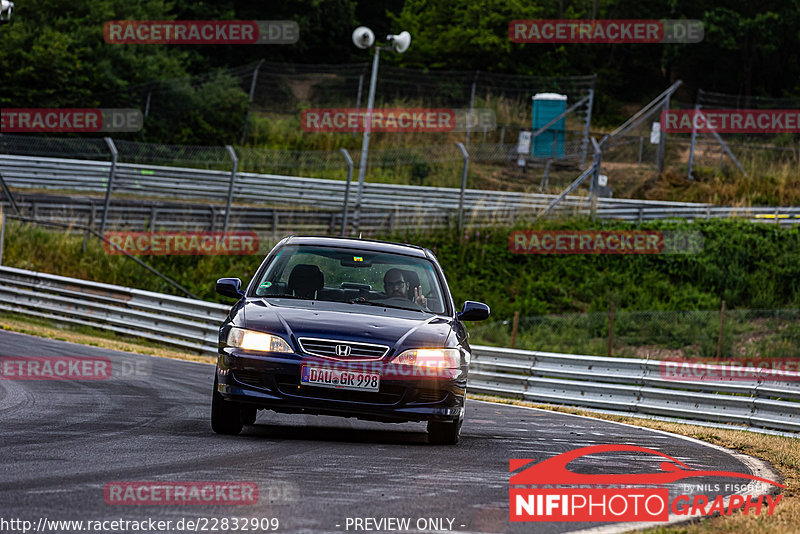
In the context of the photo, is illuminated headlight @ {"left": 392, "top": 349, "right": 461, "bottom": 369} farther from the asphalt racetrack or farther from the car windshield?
the car windshield

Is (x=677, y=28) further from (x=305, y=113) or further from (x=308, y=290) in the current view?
(x=308, y=290)

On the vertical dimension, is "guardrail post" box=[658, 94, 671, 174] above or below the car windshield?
above

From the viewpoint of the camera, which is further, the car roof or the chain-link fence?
the chain-link fence

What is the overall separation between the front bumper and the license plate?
30mm

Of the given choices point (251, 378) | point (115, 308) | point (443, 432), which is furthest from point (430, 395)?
point (115, 308)

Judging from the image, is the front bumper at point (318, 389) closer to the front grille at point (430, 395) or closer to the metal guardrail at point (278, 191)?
the front grille at point (430, 395)

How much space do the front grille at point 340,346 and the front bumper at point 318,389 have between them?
1.7 inches

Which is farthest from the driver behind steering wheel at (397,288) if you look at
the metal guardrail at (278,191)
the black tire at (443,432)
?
the metal guardrail at (278,191)

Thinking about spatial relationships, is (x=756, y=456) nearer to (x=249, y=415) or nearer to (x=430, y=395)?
(x=430, y=395)

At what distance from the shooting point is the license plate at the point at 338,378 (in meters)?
8.00

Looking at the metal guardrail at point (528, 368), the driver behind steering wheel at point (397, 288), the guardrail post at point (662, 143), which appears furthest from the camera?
the guardrail post at point (662, 143)

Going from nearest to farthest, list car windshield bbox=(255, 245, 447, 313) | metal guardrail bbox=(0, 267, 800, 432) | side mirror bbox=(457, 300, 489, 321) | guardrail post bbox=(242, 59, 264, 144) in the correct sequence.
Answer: car windshield bbox=(255, 245, 447, 313) → side mirror bbox=(457, 300, 489, 321) → metal guardrail bbox=(0, 267, 800, 432) → guardrail post bbox=(242, 59, 264, 144)

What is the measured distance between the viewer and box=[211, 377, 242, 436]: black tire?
8250mm

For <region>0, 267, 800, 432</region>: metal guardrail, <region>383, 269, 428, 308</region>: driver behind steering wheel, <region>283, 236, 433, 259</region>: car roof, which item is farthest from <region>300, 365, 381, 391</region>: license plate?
<region>0, 267, 800, 432</region>: metal guardrail
